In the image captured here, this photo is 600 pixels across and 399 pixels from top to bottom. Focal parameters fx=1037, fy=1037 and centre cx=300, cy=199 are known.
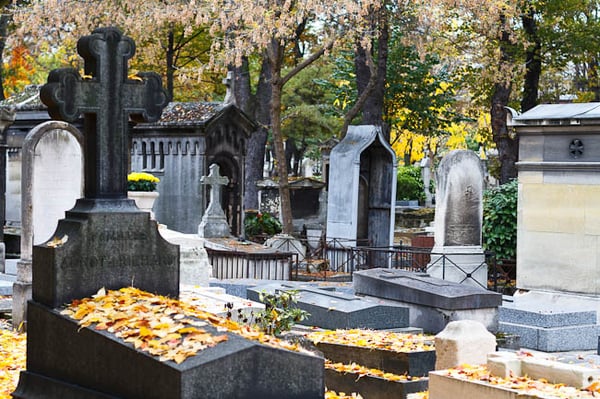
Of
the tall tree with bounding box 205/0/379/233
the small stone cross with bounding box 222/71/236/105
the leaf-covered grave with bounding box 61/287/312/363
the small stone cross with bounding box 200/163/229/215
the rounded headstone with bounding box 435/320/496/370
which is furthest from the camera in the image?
the small stone cross with bounding box 222/71/236/105

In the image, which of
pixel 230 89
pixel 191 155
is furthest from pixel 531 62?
pixel 191 155

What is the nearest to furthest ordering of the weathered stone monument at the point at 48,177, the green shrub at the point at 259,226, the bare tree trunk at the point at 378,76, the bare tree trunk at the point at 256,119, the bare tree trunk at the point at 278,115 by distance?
the weathered stone monument at the point at 48,177 → the bare tree trunk at the point at 278,115 → the bare tree trunk at the point at 378,76 → the green shrub at the point at 259,226 → the bare tree trunk at the point at 256,119

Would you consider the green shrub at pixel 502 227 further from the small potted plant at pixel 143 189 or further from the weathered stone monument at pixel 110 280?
the weathered stone monument at pixel 110 280

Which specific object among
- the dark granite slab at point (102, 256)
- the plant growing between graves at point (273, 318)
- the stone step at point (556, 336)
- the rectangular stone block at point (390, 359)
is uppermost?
the dark granite slab at point (102, 256)

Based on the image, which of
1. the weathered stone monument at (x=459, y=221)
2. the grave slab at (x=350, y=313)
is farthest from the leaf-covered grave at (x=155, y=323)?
the weathered stone monument at (x=459, y=221)

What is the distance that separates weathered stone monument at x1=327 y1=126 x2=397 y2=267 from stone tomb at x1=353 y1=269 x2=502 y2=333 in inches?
329

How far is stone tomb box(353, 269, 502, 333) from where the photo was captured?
11.8 m

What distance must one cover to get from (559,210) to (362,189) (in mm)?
8644

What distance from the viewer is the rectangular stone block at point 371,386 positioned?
859 cm

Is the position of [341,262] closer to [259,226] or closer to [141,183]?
[259,226]

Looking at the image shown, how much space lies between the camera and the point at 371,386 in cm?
878

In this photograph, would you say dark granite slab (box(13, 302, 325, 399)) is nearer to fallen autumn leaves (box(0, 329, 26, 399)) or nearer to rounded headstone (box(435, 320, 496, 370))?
fallen autumn leaves (box(0, 329, 26, 399))

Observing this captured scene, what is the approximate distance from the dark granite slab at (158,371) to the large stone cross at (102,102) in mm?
1292

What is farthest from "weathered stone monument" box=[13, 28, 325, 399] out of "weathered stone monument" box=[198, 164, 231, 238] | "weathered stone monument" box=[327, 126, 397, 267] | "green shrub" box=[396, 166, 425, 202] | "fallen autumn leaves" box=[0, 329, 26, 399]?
"green shrub" box=[396, 166, 425, 202]
